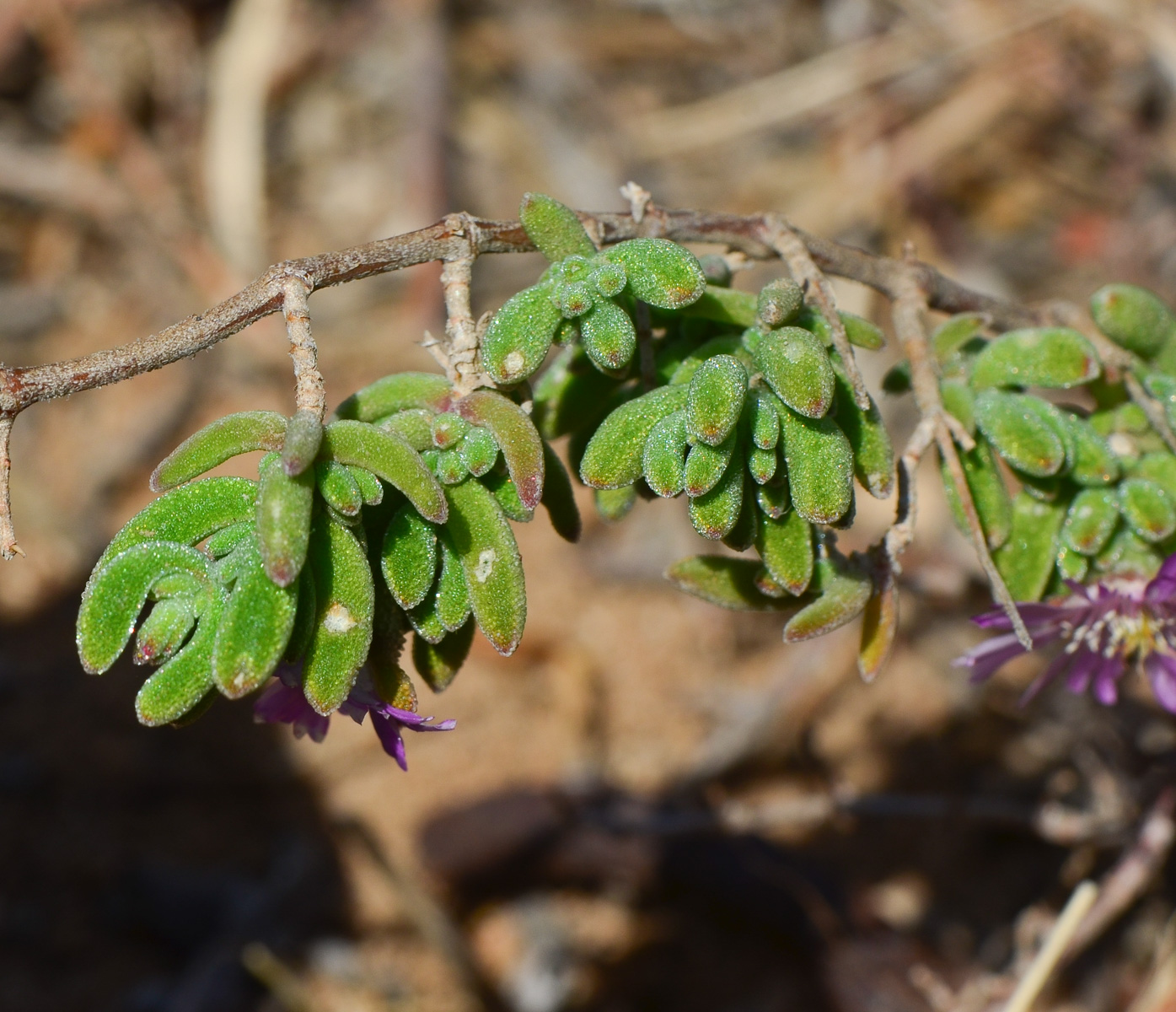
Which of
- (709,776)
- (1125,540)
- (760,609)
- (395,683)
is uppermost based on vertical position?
(395,683)

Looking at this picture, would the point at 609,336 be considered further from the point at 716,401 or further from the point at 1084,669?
the point at 1084,669

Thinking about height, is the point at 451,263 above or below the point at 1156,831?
above

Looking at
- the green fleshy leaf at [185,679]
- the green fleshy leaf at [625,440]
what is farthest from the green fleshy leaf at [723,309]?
the green fleshy leaf at [185,679]

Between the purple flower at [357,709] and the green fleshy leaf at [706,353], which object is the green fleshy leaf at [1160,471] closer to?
the green fleshy leaf at [706,353]

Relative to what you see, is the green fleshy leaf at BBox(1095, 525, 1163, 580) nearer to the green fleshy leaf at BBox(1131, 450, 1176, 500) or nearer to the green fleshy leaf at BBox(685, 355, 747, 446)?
the green fleshy leaf at BBox(1131, 450, 1176, 500)

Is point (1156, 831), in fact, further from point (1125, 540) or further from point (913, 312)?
point (913, 312)

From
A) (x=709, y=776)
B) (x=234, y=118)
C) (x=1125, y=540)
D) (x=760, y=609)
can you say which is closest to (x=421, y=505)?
(x=760, y=609)
